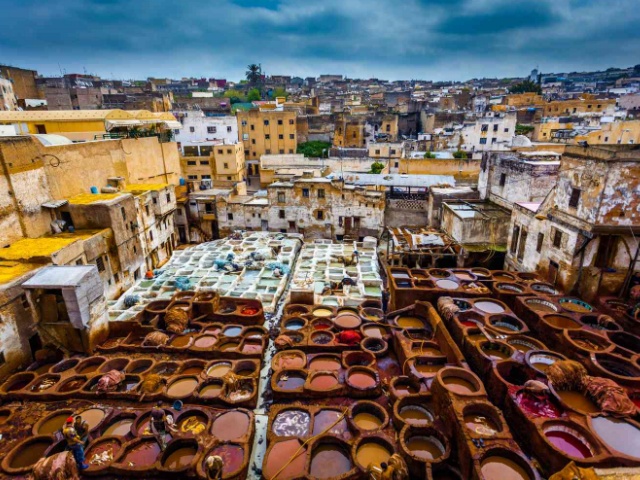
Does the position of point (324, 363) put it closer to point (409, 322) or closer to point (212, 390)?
point (212, 390)

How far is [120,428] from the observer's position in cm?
1313

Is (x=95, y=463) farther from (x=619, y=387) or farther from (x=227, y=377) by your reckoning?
(x=619, y=387)

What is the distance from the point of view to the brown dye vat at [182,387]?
47.3 feet

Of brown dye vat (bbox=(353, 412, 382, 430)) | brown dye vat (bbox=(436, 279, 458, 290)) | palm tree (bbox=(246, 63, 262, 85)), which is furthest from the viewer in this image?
palm tree (bbox=(246, 63, 262, 85))

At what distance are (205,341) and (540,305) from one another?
618 inches

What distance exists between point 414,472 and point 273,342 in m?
8.98

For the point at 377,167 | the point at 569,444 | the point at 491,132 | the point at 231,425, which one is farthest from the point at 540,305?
the point at 491,132

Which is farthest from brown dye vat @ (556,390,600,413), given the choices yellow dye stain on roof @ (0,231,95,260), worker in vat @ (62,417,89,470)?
yellow dye stain on roof @ (0,231,95,260)

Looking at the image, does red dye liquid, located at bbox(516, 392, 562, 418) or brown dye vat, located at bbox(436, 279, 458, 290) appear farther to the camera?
brown dye vat, located at bbox(436, 279, 458, 290)

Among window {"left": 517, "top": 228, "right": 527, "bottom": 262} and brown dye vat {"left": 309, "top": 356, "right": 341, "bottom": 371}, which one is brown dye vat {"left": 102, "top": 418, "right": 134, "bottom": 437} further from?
window {"left": 517, "top": 228, "right": 527, "bottom": 262}

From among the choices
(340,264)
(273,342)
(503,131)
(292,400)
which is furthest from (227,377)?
(503,131)

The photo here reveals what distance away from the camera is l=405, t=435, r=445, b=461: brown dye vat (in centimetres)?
1151

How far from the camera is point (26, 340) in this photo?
16.2 metres

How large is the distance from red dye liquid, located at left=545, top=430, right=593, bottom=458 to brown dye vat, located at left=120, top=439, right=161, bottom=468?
11810 mm
